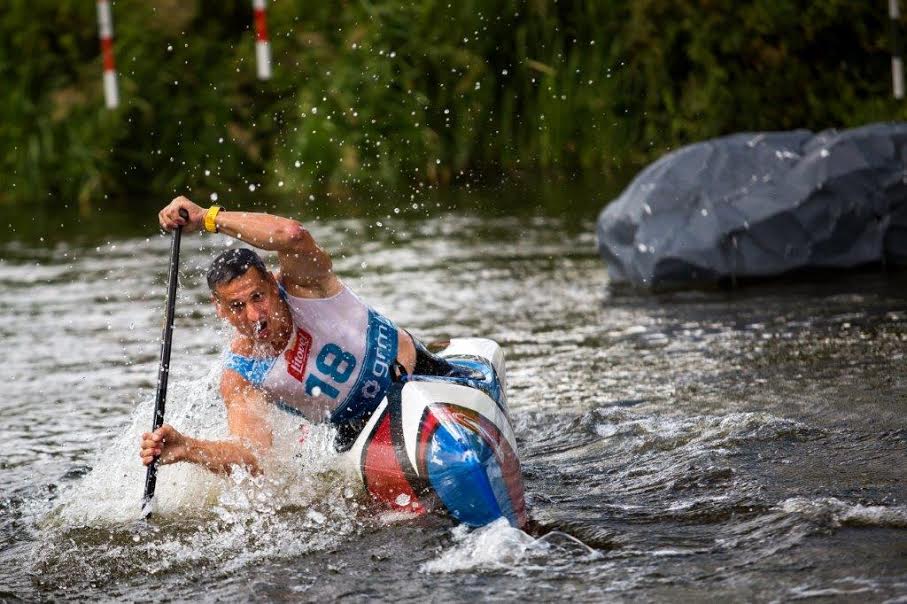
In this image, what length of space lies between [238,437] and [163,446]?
0.38m

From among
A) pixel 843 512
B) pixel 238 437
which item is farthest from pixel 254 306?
pixel 843 512

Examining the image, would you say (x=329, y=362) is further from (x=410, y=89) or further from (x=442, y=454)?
(x=410, y=89)

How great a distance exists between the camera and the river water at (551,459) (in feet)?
16.5

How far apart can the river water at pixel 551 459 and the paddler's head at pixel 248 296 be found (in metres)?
0.45

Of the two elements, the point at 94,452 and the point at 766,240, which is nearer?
the point at 94,452

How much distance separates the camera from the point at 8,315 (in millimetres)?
11266

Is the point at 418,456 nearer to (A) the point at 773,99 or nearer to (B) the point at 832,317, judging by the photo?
(B) the point at 832,317

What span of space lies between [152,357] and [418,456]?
448 centimetres

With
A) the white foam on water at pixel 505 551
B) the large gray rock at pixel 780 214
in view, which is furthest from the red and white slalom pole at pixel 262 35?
the white foam on water at pixel 505 551

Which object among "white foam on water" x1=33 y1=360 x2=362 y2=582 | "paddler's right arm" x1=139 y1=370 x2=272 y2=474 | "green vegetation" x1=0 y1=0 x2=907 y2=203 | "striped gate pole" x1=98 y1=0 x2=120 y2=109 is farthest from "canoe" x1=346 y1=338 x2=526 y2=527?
"striped gate pole" x1=98 y1=0 x2=120 y2=109

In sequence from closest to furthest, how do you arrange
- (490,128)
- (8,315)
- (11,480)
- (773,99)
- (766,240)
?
(11,480) < (766,240) < (8,315) < (773,99) < (490,128)

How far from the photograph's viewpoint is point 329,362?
5.67m

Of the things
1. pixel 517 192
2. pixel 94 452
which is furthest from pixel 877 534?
pixel 517 192

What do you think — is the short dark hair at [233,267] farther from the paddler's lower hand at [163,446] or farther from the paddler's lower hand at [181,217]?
the paddler's lower hand at [163,446]
